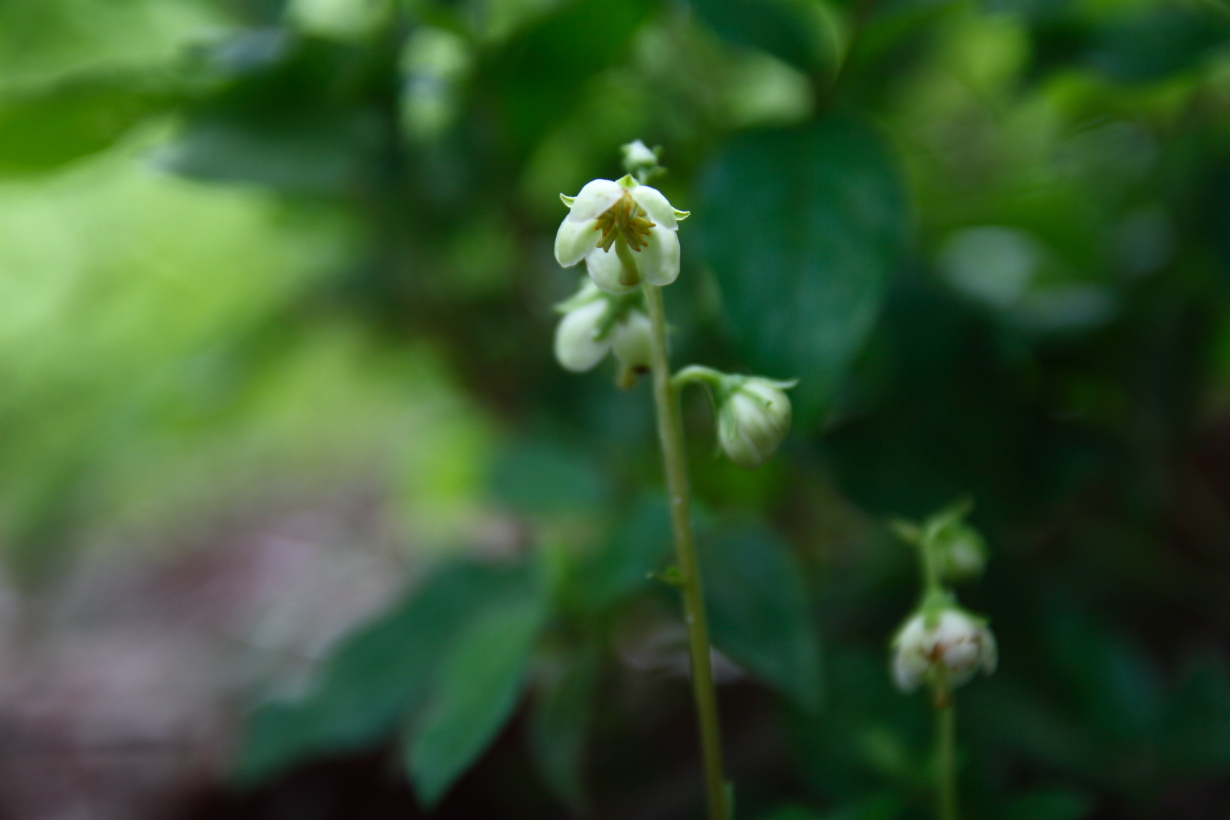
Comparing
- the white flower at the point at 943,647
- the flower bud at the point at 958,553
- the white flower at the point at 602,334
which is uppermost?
the white flower at the point at 602,334

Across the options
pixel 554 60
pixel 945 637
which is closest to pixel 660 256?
pixel 945 637

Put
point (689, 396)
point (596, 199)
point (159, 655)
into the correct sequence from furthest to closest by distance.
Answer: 1. point (159, 655)
2. point (689, 396)
3. point (596, 199)

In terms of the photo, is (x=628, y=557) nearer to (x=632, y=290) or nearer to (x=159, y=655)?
(x=632, y=290)

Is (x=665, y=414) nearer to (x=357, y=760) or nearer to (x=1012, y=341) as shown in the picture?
(x=1012, y=341)

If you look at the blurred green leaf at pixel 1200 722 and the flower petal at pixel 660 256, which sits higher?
the flower petal at pixel 660 256

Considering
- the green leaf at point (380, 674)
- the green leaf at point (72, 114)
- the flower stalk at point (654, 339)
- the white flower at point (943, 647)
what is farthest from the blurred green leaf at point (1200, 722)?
the green leaf at point (72, 114)

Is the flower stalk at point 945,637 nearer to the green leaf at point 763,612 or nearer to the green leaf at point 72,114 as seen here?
the green leaf at point 763,612

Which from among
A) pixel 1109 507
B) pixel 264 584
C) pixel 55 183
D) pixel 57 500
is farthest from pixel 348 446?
pixel 1109 507
